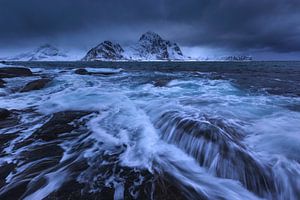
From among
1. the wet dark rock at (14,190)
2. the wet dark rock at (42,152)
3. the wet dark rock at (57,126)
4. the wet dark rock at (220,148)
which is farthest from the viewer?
the wet dark rock at (57,126)

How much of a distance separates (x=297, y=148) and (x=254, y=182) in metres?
1.70

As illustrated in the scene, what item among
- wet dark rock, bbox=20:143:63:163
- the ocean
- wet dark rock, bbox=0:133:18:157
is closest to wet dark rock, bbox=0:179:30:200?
the ocean

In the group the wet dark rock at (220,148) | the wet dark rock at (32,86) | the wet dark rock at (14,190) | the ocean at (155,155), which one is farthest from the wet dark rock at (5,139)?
the wet dark rock at (32,86)

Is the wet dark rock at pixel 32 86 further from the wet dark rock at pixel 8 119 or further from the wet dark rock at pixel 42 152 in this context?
the wet dark rock at pixel 42 152

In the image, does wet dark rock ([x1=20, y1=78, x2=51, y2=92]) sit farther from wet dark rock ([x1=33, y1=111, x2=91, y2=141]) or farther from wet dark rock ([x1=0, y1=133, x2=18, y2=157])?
wet dark rock ([x1=0, y1=133, x2=18, y2=157])

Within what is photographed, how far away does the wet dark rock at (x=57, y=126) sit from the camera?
5371mm

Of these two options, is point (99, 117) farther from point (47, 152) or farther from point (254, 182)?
point (254, 182)

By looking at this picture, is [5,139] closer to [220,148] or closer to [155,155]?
[155,155]

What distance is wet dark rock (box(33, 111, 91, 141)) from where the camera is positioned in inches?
211

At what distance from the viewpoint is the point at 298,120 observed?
243 inches

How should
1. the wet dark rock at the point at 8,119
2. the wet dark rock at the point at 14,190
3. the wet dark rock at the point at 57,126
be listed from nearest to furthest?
1. the wet dark rock at the point at 14,190
2. the wet dark rock at the point at 57,126
3. the wet dark rock at the point at 8,119

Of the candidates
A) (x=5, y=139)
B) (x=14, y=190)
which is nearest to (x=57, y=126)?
(x=5, y=139)

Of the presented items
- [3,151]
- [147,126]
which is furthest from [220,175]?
[3,151]

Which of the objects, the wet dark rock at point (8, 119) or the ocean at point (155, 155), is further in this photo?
the wet dark rock at point (8, 119)
